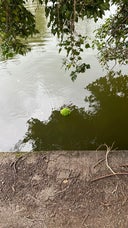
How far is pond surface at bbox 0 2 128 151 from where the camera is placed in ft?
12.8

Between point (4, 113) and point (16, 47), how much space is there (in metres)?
1.90

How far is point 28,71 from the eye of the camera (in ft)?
17.8

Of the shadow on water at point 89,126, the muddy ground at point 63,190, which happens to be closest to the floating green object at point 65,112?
the shadow on water at point 89,126

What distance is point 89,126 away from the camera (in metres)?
4.09

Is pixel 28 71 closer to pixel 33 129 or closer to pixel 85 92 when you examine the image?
pixel 85 92

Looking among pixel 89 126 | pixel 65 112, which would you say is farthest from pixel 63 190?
pixel 65 112

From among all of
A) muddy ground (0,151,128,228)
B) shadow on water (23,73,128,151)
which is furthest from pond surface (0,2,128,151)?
muddy ground (0,151,128,228)

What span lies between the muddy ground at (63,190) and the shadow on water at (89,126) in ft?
3.50

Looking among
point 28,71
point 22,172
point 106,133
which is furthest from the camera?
point 28,71

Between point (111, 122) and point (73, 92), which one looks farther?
point (73, 92)

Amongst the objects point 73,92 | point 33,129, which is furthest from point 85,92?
point 33,129

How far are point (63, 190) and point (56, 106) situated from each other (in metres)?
2.29

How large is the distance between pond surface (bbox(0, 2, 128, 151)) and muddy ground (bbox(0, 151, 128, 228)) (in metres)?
1.09

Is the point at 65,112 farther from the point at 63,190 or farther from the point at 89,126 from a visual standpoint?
the point at 63,190
